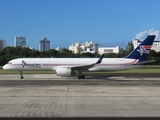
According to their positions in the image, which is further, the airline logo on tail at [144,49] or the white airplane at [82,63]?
the airline logo on tail at [144,49]

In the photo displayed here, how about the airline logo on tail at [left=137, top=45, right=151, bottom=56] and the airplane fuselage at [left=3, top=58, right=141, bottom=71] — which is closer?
the airplane fuselage at [left=3, top=58, right=141, bottom=71]

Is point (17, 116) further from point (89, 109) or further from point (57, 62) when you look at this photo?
point (57, 62)

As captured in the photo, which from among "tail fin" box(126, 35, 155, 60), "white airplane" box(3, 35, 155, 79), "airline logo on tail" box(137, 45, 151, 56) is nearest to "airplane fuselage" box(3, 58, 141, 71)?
"white airplane" box(3, 35, 155, 79)

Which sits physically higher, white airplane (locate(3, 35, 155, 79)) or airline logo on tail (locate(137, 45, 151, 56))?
airline logo on tail (locate(137, 45, 151, 56))

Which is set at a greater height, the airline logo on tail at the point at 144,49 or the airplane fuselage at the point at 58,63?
the airline logo on tail at the point at 144,49

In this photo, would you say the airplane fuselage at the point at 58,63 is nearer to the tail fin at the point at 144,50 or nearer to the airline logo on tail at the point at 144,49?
the tail fin at the point at 144,50

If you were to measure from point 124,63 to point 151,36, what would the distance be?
5.65m

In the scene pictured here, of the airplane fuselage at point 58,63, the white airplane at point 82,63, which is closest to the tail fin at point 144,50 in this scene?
the white airplane at point 82,63

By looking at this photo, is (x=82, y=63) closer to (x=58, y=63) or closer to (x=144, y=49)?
(x=58, y=63)

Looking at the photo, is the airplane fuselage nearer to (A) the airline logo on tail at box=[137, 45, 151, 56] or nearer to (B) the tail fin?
(B) the tail fin

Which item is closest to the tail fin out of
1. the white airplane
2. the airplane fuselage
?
the white airplane

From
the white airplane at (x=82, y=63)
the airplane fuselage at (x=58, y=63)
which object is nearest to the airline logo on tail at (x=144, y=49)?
the white airplane at (x=82, y=63)

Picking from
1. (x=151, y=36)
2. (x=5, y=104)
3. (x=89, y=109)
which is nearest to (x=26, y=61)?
(x=151, y=36)

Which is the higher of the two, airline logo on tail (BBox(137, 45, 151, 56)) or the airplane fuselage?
airline logo on tail (BBox(137, 45, 151, 56))
